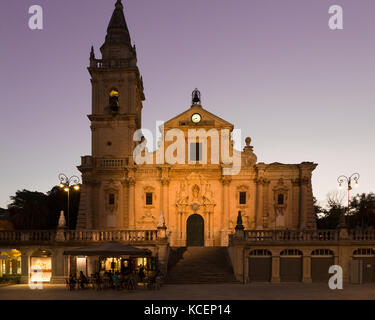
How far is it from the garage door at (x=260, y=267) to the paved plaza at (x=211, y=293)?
1.51 m

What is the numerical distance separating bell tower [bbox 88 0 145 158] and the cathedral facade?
0.32 m

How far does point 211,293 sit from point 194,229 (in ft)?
58.1

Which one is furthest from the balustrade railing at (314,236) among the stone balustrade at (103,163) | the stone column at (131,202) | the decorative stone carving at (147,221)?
the stone balustrade at (103,163)

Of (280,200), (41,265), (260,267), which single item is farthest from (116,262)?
(280,200)

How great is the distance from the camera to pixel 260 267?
89.4 ft

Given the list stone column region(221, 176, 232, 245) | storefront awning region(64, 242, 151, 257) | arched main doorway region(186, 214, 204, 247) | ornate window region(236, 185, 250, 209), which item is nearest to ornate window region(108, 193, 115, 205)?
arched main doorway region(186, 214, 204, 247)

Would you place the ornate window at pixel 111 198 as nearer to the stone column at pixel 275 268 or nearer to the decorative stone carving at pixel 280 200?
the decorative stone carving at pixel 280 200

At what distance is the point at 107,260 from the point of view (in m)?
26.8

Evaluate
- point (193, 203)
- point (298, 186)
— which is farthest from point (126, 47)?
point (298, 186)

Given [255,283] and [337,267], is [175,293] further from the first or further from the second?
[337,267]

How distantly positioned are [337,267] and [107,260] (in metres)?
15.9

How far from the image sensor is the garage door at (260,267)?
1068 inches
